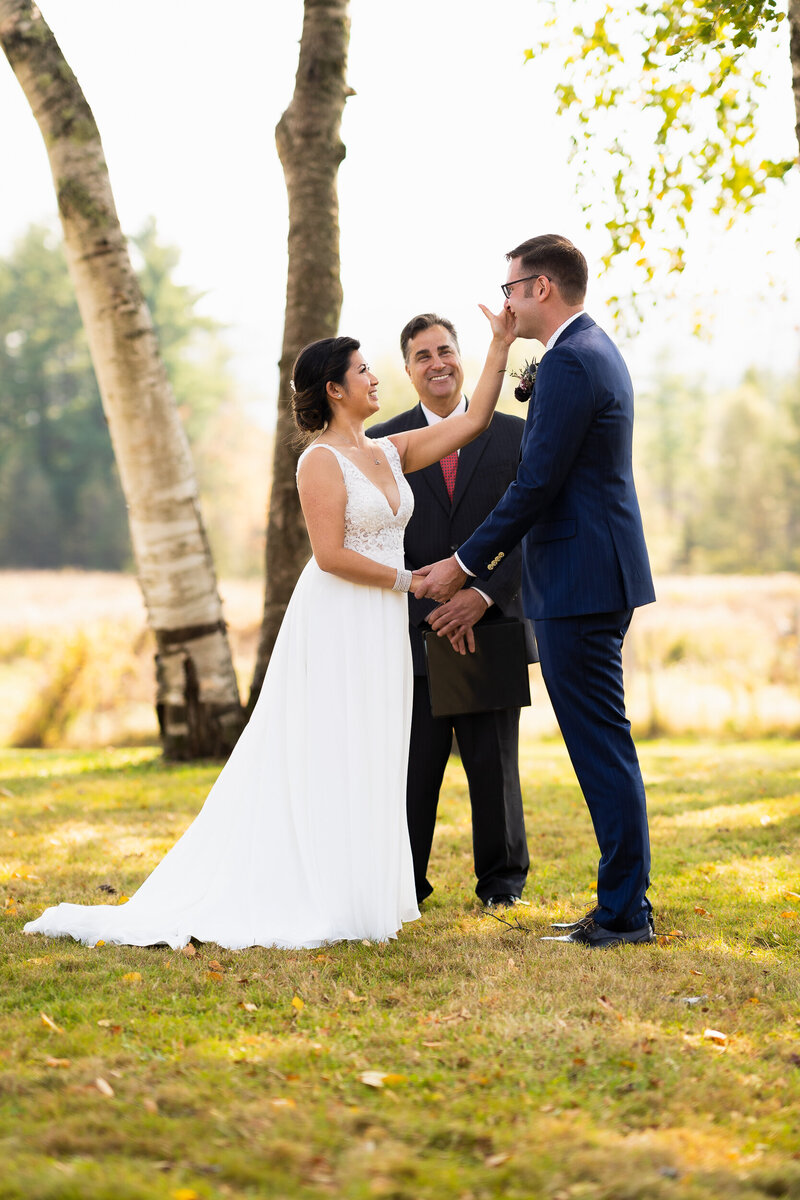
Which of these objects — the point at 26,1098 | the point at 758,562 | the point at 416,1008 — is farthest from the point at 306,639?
the point at 758,562

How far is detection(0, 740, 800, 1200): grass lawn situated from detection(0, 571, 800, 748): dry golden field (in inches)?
249

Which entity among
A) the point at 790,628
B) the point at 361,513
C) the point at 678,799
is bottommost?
the point at 678,799

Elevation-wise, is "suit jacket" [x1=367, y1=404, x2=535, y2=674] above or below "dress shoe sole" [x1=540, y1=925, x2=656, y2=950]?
above

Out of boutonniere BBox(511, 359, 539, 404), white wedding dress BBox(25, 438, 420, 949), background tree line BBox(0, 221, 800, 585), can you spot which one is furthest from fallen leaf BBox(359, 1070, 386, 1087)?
background tree line BBox(0, 221, 800, 585)

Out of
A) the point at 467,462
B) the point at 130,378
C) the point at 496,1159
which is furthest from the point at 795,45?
the point at 130,378

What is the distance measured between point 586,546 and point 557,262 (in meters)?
1.12

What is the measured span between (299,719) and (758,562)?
168 feet

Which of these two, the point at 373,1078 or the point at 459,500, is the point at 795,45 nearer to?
the point at 459,500

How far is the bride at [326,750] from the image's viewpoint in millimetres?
4191

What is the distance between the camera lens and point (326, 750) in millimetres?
4332

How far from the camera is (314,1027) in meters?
3.17

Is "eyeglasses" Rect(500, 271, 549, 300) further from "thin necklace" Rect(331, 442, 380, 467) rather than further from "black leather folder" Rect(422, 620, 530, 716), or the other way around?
"black leather folder" Rect(422, 620, 530, 716)

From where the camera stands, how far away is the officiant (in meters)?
4.79

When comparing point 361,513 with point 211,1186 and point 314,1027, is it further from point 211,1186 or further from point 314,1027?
point 211,1186
